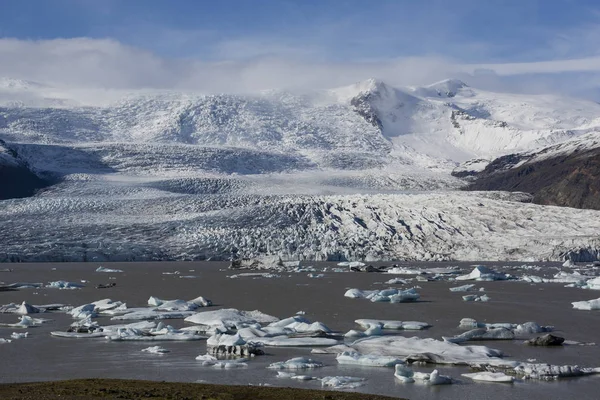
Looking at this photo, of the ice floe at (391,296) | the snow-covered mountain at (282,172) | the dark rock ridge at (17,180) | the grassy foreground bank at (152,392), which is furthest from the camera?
the dark rock ridge at (17,180)

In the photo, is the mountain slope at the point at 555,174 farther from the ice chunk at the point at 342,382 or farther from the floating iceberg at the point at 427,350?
the ice chunk at the point at 342,382

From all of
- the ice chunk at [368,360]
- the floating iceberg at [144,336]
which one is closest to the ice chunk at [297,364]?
the ice chunk at [368,360]

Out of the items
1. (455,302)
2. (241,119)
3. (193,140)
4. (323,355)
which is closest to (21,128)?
(193,140)

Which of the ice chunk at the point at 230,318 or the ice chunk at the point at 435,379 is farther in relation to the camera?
the ice chunk at the point at 230,318

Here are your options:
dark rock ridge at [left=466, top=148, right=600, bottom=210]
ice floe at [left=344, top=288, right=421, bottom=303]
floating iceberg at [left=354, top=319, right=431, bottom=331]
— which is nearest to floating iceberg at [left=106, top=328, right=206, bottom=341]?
floating iceberg at [left=354, top=319, right=431, bottom=331]

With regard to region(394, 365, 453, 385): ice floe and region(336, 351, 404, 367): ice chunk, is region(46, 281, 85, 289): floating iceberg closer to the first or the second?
region(336, 351, 404, 367): ice chunk

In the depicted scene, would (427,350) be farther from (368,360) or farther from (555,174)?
(555,174)
